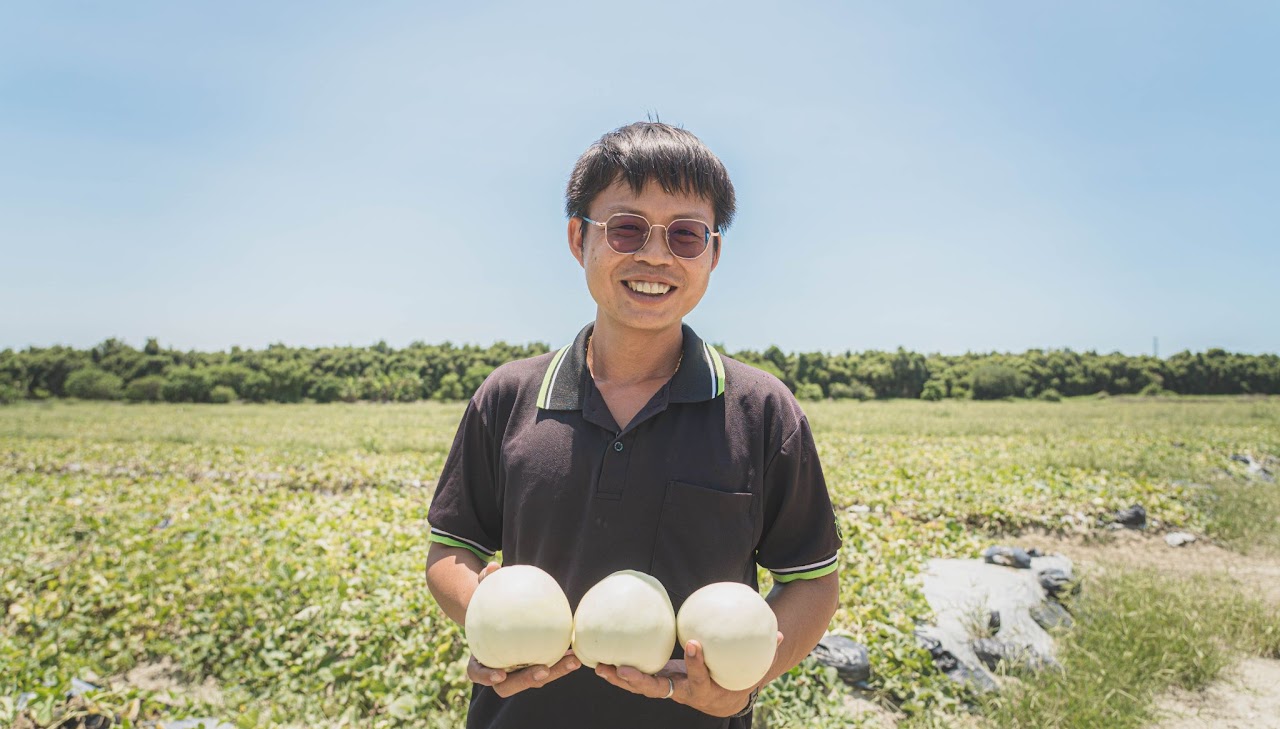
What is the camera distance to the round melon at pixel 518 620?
131cm

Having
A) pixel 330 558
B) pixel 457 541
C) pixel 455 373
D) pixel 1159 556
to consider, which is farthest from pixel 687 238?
pixel 455 373

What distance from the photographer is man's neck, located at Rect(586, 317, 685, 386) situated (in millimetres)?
1613

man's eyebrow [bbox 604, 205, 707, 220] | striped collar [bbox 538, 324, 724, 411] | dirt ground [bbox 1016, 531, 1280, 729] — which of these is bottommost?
dirt ground [bbox 1016, 531, 1280, 729]

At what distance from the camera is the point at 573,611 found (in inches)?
59.2

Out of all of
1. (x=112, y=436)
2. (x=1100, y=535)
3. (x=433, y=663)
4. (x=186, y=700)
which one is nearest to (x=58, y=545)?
(x=186, y=700)

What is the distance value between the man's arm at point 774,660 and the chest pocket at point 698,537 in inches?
5.8

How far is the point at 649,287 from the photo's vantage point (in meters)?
1.50

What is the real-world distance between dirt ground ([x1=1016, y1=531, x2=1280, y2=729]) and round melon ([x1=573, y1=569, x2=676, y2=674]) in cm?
366

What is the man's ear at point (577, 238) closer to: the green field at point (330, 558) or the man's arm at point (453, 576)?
the man's arm at point (453, 576)

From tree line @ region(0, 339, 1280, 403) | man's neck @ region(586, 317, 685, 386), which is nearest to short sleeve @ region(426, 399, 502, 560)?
man's neck @ region(586, 317, 685, 386)

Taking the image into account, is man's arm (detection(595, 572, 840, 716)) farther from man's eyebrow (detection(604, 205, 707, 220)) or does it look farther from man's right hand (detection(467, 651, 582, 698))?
man's eyebrow (detection(604, 205, 707, 220))

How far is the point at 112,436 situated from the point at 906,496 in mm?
15277

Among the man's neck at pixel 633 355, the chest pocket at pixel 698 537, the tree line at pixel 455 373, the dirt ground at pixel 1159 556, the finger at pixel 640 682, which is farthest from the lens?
the tree line at pixel 455 373

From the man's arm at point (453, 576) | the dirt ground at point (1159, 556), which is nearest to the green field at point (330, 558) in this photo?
the dirt ground at point (1159, 556)
